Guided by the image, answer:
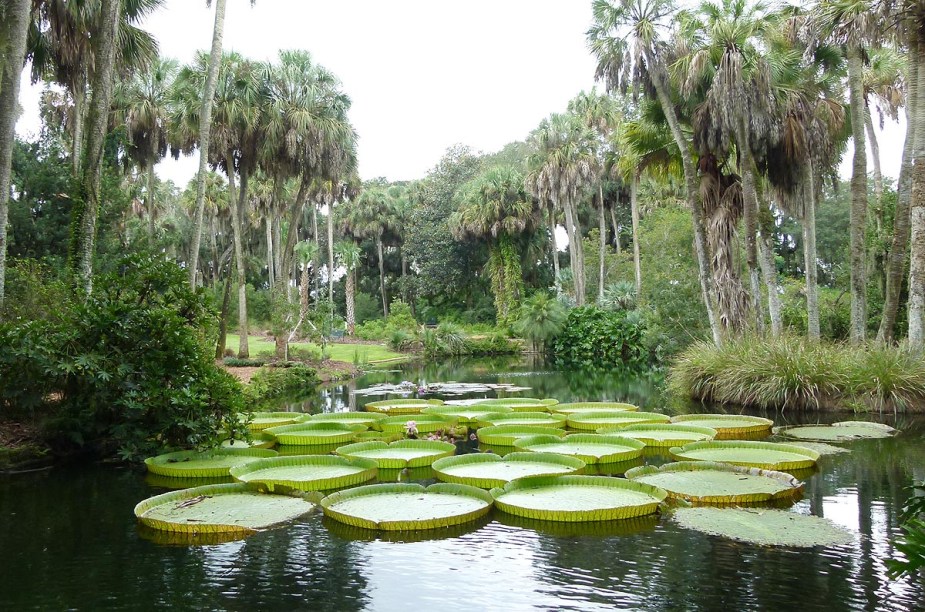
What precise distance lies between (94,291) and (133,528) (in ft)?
13.1

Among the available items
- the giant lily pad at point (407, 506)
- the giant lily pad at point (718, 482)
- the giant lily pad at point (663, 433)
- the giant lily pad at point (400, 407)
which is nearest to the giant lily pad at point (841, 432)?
the giant lily pad at point (663, 433)

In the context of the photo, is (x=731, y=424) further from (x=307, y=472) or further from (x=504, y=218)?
(x=504, y=218)

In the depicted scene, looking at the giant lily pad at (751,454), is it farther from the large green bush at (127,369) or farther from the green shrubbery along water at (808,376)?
the large green bush at (127,369)

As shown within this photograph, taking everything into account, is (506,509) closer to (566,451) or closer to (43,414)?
(566,451)

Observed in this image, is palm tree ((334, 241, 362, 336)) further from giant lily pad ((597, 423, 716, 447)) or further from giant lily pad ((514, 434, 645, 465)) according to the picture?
giant lily pad ((514, 434, 645, 465))

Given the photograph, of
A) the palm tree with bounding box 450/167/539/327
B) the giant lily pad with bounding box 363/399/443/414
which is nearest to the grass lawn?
the palm tree with bounding box 450/167/539/327

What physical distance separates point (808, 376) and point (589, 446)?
22.3ft

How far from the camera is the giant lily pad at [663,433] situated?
9.80 meters

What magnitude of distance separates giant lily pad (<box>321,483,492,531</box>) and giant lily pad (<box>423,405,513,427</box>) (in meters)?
4.70

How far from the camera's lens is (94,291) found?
9227mm

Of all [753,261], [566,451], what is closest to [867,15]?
[753,261]

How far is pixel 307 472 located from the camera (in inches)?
321

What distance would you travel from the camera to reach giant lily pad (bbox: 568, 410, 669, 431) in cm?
1135

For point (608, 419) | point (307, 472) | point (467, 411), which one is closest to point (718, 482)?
point (608, 419)
